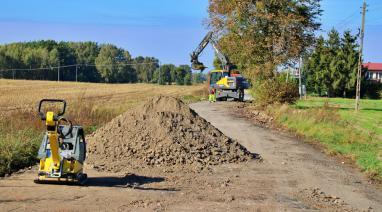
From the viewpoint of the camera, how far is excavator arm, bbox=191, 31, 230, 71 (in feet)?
145

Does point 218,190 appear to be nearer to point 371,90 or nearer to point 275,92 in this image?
point 275,92

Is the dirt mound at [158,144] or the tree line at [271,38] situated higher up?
the tree line at [271,38]

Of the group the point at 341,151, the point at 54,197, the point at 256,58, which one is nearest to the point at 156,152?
the point at 54,197

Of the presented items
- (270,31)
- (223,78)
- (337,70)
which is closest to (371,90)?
(337,70)

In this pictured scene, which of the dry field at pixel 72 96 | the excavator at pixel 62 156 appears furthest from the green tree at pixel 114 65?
the excavator at pixel 62 156

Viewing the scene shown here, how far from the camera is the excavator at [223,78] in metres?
41.2

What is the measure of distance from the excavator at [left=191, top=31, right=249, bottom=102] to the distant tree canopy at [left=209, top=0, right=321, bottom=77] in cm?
676

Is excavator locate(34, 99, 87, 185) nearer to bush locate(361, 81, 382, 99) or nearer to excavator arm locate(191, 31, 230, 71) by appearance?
excavator arm locate(191, 31, 230, 71)

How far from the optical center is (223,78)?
41688mm

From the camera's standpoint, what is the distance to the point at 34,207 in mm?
8969

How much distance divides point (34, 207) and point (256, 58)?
25556mm

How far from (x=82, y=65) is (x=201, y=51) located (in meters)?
97.9

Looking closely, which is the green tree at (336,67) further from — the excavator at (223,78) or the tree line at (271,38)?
the tree line at (271,38)

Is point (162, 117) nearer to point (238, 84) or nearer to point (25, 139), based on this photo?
point (25, 139)
